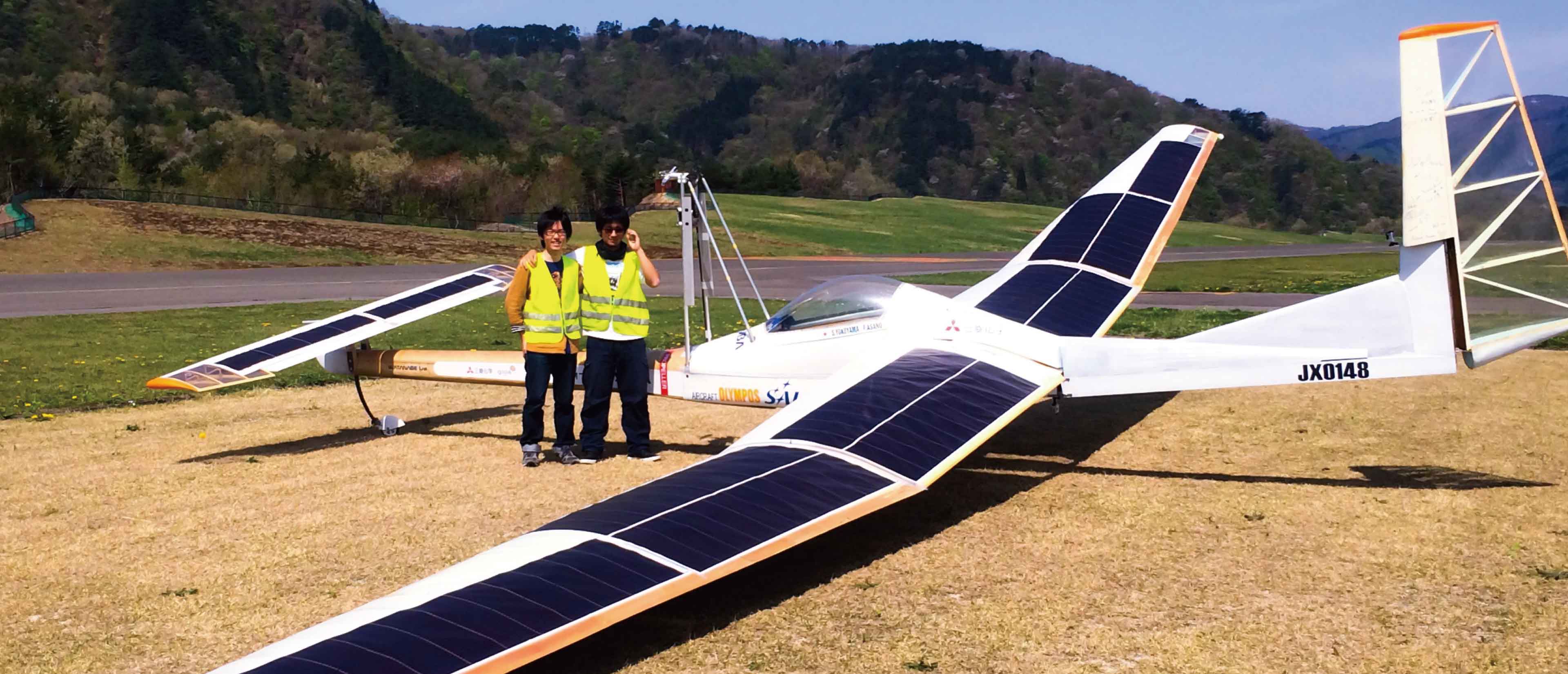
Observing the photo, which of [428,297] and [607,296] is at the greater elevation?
[607,296]

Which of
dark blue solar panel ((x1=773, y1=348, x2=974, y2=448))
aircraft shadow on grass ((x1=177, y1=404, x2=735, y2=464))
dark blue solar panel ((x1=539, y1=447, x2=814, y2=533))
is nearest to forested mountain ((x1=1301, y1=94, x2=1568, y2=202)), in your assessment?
dark blue solar panel ((x1=773, y1=348, x2=974, y2=448))

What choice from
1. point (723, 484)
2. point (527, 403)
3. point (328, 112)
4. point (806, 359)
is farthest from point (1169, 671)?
point (328, 112)

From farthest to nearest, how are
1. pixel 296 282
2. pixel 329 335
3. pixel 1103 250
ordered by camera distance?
pixel 296 282 → pixel 1103 250 → pixel 329 335

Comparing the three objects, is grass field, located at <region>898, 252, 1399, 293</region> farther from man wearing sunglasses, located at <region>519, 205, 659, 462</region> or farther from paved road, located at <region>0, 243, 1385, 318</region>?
man wearing sunglasses, located at <region>519, 205, 659, 462</region>

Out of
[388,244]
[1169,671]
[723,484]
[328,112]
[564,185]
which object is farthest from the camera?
[328,112]

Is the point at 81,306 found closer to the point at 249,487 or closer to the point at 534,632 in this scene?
the point at 249,487

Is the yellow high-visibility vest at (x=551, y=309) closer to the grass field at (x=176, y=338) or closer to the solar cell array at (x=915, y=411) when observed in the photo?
the solar cell array at (x=915, y=411)

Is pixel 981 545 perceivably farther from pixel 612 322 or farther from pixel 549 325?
pixel 549 325

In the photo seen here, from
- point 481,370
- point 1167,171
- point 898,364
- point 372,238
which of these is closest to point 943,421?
point 898,364
